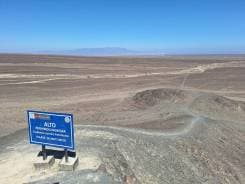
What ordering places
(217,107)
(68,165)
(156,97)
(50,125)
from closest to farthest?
(68,165)
(50,125)
(217,107)
(156,97)

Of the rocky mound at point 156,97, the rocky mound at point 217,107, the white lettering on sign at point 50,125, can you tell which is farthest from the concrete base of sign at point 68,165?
the rocky mound at point 156,97

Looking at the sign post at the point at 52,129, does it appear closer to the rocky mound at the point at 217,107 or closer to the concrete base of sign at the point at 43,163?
the concrete base of sign at the point at 43,163

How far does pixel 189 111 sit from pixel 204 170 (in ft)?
35.9

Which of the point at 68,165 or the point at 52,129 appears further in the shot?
the point at 52,129

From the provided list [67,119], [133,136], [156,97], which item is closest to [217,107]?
[156,97]

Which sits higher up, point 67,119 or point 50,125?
point 67,119

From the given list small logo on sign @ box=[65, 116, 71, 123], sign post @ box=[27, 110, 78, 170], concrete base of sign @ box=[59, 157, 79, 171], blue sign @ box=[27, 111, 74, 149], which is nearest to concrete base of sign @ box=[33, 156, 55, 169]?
sign post @ box=[27, 110, 78, 170]

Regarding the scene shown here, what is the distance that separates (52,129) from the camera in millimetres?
10844

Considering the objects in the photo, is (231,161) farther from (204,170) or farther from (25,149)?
(25,149)

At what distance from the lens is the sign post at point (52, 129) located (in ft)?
Answer: 35.1

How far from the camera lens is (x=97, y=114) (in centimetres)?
2669

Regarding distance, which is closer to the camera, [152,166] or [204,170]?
[152,166]

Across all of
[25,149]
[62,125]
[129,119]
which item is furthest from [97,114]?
[62,125]

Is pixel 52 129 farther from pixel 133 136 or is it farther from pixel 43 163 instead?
pixel 133 136
